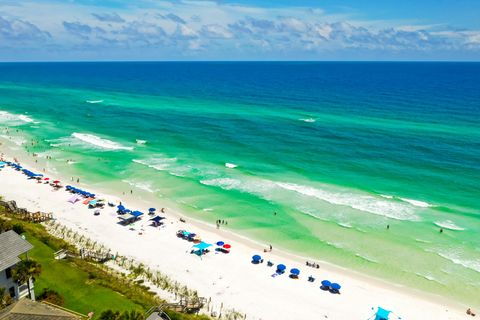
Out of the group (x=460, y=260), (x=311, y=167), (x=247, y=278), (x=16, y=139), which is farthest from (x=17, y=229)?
(x=16, y=139)

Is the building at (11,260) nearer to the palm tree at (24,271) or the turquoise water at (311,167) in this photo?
the palm tree at (24,271)

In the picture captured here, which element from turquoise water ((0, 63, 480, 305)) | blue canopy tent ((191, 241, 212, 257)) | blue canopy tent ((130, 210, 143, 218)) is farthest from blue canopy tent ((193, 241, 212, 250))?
blue canopy tent ((130, 210, 143, 218))

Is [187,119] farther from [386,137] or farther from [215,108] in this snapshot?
[386,137]

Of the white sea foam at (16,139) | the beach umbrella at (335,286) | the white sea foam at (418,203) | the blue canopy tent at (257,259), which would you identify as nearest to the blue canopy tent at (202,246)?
the blue canopy tent at (257,259)

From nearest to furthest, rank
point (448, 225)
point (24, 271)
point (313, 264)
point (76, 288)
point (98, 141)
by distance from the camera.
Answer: point (24, 271) → point (76, 288) → point (313, 264) → point (448, 225) → point (98, 141)

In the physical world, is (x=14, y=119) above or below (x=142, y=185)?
above

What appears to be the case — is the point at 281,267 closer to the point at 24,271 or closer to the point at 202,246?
the point at 202,246

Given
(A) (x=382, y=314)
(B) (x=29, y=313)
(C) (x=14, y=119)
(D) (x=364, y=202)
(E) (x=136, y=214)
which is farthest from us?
(C) (x=14, y=119)
